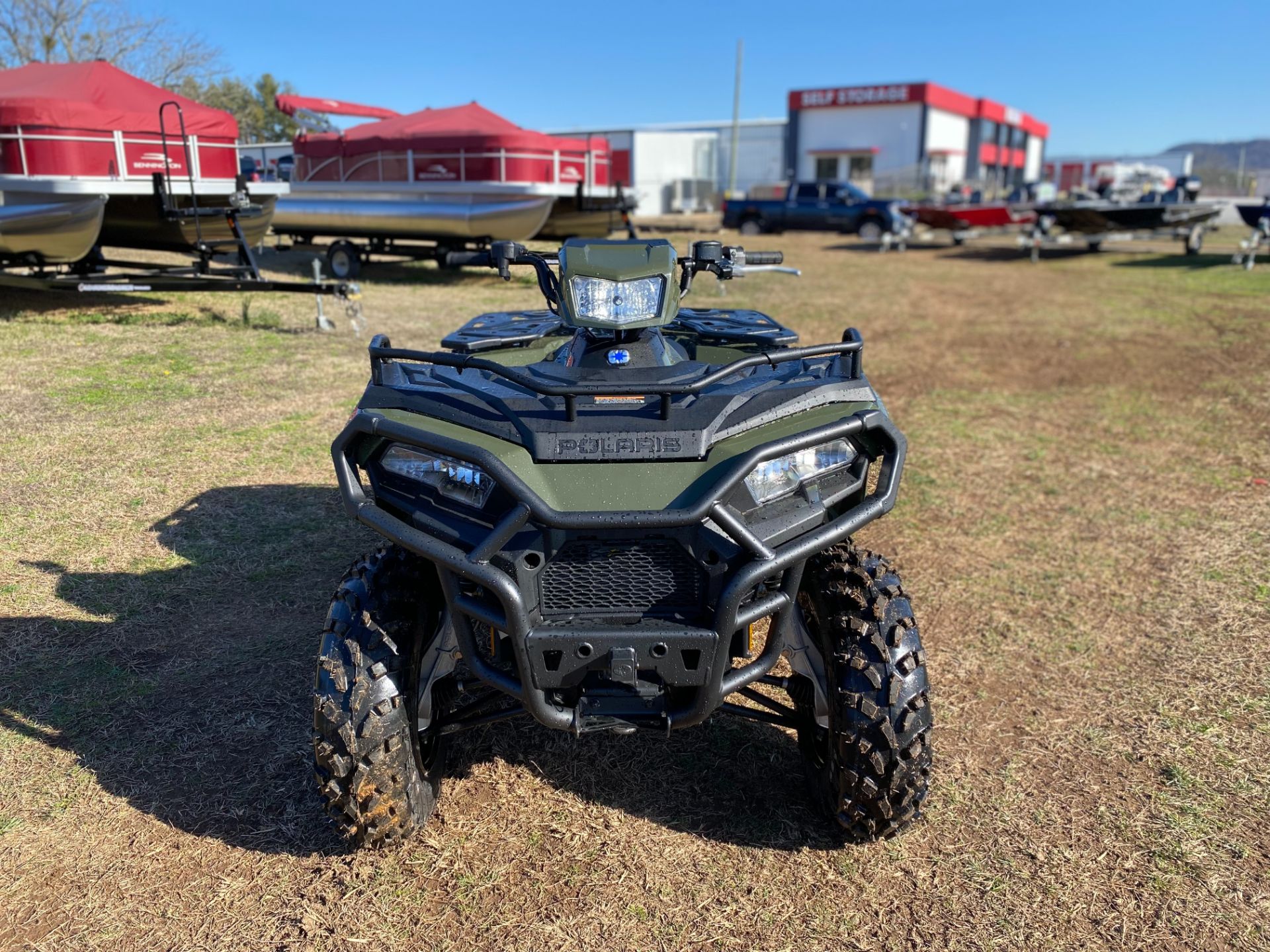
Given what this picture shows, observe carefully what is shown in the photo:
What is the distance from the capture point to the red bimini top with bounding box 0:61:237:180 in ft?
29.8

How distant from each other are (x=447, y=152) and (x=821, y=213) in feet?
42.0

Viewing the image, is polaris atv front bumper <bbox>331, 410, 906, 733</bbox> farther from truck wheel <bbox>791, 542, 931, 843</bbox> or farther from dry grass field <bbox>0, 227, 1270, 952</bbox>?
dry grass field <bbox>0, 227, 1270, 952</bbox>

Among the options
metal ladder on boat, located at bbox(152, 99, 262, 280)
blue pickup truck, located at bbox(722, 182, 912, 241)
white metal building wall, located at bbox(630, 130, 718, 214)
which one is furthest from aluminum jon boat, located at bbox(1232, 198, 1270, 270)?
white metal building wall, located at bbox(630, 130, 718, 214)

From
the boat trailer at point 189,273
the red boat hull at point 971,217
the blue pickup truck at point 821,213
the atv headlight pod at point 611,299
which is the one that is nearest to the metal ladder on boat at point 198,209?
the boat trailer at point 189,273

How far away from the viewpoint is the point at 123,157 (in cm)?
963

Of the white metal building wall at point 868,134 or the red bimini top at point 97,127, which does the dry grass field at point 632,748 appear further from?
the white metal building wall at point 868,134

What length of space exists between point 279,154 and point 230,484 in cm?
1193

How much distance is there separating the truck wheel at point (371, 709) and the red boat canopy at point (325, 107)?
49.7 ft

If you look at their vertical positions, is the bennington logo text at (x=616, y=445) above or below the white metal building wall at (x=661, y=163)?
below

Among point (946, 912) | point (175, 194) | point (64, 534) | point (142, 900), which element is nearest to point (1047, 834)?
point (946, 912)

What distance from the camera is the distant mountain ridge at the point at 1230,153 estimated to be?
58.2 m

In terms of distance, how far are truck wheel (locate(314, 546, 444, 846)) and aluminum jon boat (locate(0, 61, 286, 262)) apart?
8.45 meters

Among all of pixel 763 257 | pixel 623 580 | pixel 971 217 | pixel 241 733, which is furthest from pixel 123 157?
pixel 971 217

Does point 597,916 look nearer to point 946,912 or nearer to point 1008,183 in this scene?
point 946,912
